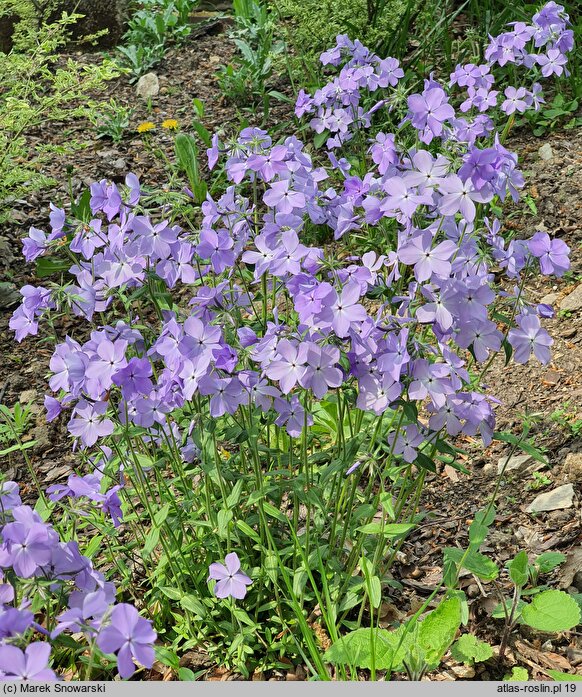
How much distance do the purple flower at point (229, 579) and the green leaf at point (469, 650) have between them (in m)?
0.55

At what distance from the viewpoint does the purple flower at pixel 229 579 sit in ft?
5.98

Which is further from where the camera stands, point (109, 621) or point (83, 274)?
point (83, 274)

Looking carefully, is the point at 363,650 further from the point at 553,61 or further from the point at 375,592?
the point at 553,61

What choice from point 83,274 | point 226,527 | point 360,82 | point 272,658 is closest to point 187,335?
point 83,274

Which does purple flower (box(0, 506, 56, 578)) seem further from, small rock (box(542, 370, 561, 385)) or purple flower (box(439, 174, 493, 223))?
small rock (box(542, 370, 561, 385))

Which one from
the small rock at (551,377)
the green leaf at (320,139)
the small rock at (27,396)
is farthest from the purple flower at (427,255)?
the green leaf at (320,139)

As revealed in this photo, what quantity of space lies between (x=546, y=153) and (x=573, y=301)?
1.25 m

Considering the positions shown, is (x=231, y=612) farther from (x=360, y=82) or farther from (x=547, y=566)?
(x=360, y=82)

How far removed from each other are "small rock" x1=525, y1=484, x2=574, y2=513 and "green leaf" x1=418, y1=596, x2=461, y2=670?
0.68 meters

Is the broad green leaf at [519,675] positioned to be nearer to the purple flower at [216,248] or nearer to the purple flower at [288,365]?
the purple flower at [288,365]

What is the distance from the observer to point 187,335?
1.58 metres

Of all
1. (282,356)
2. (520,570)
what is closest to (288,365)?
(282,356)

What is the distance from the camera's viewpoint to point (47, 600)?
1450 mm

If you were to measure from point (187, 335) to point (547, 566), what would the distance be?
46.1 inches
